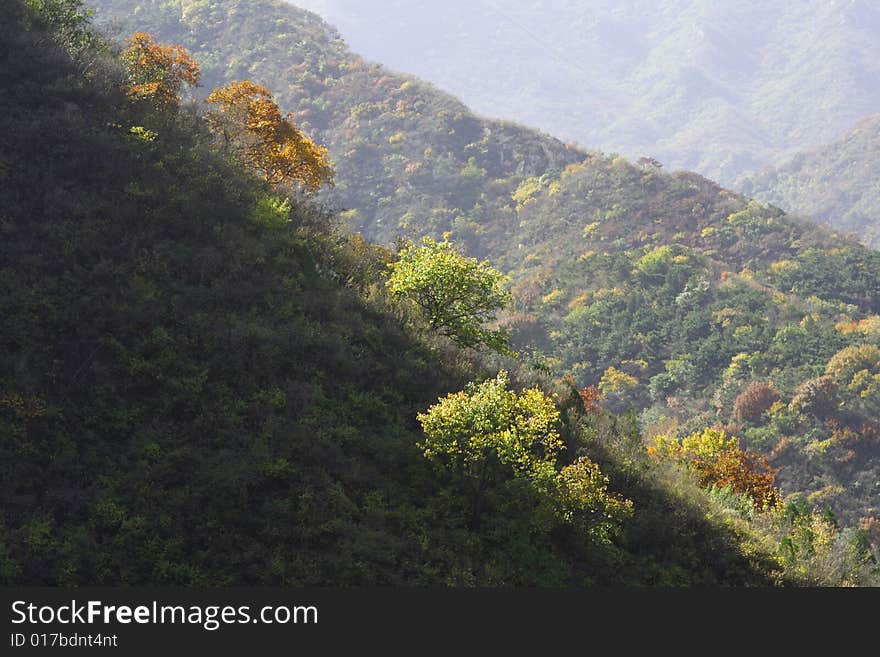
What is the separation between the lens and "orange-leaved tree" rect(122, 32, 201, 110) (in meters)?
27.6

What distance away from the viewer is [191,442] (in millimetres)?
16469

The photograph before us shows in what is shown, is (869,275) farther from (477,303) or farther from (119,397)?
(119,397)

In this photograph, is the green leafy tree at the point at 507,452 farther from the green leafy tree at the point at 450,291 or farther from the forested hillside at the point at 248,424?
the green leafy tree at the point at 450,291

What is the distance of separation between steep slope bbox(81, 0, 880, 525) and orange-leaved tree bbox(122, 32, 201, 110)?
3459 cm

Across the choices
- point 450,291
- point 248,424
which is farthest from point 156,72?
point 248,424

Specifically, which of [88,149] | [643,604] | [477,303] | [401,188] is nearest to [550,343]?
[401,188]

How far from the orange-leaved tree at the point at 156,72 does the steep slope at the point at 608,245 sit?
1362 inches

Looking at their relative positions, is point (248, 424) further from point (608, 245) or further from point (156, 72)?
point (608, 245)

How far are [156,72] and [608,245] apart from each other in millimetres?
62423

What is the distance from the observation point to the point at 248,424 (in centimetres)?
1738

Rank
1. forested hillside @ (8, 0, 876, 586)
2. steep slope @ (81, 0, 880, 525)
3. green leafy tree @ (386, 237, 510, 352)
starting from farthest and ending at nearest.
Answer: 1. steep slope @ (81, 0, 880, 525)
2. green leafy tree @ (386, 237, 510, 352)
3. forested hillside @ (8, 0, 876, 586)

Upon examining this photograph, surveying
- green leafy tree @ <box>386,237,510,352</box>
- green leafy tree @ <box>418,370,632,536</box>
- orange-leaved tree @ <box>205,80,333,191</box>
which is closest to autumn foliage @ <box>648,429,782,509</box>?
green leafy tree @ <box>386,237,510,352</box>

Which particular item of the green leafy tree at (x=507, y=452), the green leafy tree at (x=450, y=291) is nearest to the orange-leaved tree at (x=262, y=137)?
the green leafy tree at (x=450, y=291)

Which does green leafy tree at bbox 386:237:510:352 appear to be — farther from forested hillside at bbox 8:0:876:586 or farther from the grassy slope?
the grassy slope
